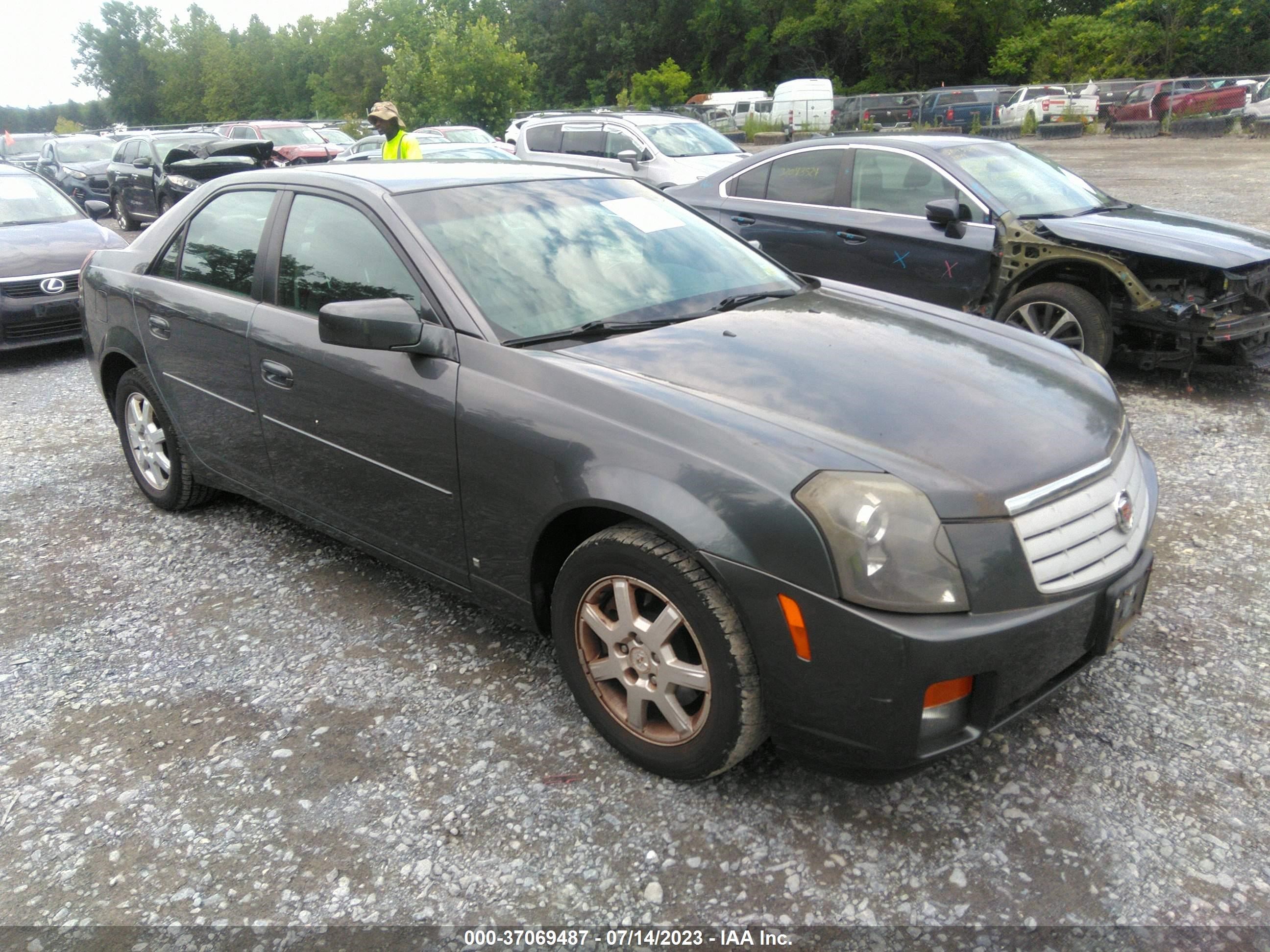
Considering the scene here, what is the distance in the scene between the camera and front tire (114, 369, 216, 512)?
180 inches

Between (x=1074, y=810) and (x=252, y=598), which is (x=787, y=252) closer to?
(x=252, y=598)

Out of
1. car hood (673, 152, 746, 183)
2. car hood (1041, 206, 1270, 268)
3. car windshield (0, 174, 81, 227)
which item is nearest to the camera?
car hood (1041, 206, 1270, 268)

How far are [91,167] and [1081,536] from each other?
21.9 m

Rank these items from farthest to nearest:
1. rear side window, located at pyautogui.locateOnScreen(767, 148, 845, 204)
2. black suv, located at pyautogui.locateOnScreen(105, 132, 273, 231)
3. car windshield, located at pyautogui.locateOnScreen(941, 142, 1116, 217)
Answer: black suv, located at pyautogui.locateOnScreen(105, 132, 273, 231)
rear side window, located at pyautogui.locateOnScreen(767, 148, 845, 204)
car windshield, located at pyautogui.locateOnScreen(941, 142, 1116, 217)

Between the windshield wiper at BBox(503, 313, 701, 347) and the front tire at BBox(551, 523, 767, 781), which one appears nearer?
the front tire at BBox(551, 523, 767, 781)

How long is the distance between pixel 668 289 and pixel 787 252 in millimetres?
4068

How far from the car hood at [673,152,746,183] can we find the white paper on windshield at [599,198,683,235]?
8.78 m

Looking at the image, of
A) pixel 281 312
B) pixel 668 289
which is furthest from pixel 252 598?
pixel 668 289

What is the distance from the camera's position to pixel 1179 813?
8.48 feet

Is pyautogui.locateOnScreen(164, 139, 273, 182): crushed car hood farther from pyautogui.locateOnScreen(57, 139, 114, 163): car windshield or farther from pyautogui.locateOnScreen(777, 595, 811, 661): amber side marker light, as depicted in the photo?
pyautogui.locateOnScreen(777, 595, 811, 661): amber side marker light

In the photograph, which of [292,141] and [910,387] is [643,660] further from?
[292,141]

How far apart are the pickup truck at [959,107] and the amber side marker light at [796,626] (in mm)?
37273

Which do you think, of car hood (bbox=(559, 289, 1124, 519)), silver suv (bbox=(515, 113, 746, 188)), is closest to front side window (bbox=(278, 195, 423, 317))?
car hood (bbox=(559, 289, 1124, 519))

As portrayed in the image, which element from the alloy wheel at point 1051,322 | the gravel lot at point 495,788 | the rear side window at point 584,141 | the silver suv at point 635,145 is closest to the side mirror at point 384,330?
the gravel lot at point 495,788
